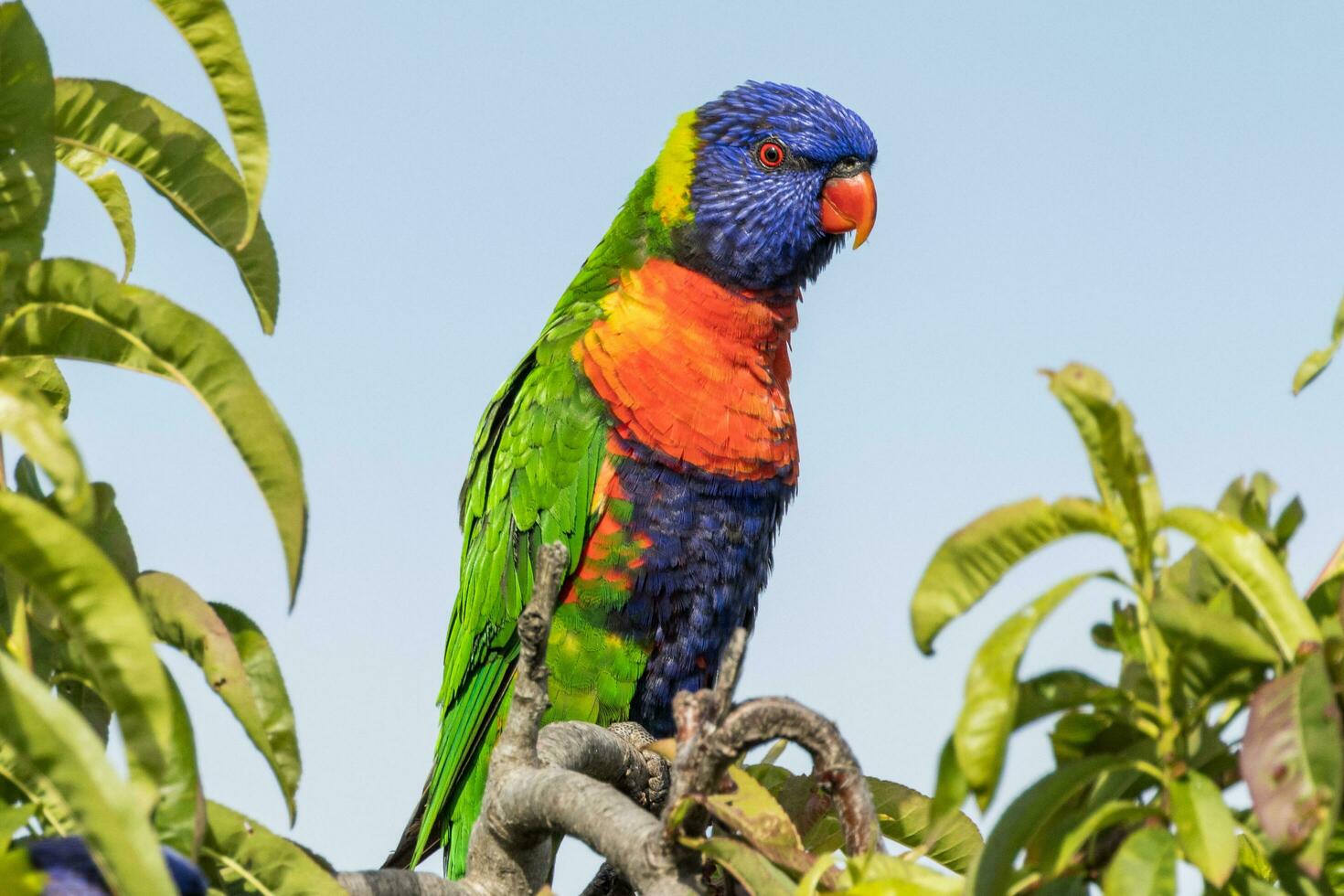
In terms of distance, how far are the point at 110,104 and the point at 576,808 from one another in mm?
1221

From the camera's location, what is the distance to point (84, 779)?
1021 mm

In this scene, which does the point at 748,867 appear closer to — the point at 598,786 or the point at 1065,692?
the point at 1065,692

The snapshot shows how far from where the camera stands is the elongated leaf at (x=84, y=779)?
100cm

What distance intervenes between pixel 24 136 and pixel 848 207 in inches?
160

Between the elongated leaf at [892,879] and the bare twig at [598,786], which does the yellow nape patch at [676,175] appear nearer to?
the bare twig at [598,786]

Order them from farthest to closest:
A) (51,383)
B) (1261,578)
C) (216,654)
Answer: (51,383) < (216,654) < (1261,578)

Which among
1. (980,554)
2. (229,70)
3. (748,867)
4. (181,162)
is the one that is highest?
(229,70)

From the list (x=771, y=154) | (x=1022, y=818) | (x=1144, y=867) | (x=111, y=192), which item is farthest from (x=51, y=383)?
(x=771, y=154)

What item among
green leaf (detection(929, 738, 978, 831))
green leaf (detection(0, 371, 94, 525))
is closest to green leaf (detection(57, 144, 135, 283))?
green leaf (detection(0, 371, 94, 525))

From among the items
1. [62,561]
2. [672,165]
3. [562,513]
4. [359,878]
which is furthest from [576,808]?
[672,165]

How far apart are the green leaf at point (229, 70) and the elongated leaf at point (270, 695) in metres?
0.53

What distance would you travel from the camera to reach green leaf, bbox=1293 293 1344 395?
1.48 meters

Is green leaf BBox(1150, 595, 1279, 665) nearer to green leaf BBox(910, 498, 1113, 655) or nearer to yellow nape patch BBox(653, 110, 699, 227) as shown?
green leaf BBox(910, 498, 1113, 655)

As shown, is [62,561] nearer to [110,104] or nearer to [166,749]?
[166,749]
